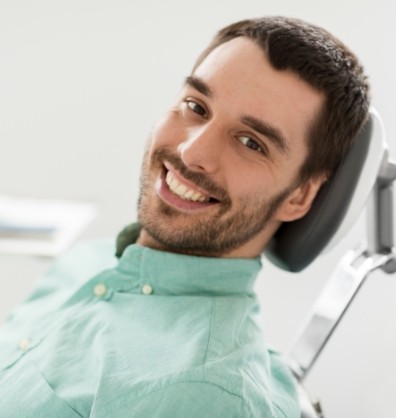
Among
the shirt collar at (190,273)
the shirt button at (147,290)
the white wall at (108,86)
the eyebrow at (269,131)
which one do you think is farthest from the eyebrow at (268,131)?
the white wall at (108,86)

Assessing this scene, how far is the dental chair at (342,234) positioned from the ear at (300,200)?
0.01 meters

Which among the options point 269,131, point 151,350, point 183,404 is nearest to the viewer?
point 183,404

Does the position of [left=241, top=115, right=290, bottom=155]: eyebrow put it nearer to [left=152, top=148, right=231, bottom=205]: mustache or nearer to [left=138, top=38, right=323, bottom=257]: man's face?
[left=138, top=38, right=323, bottom=257]: man's face

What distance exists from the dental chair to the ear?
0.01 meters

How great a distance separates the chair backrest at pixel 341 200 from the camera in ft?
3.82

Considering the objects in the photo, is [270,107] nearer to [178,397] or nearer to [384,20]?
[178,397]

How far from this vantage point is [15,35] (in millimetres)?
1905

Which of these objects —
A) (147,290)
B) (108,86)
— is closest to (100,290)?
(147,290)

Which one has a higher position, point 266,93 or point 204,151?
point 266,93

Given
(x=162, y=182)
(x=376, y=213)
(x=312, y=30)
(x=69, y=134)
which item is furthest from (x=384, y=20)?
(x=69, y=134)

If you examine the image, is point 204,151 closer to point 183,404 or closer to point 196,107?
point 196,107

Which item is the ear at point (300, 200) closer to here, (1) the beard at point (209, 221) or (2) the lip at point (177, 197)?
(1) the beard at point (209, 221)

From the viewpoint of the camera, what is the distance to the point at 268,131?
3.85ft

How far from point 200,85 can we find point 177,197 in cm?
21
